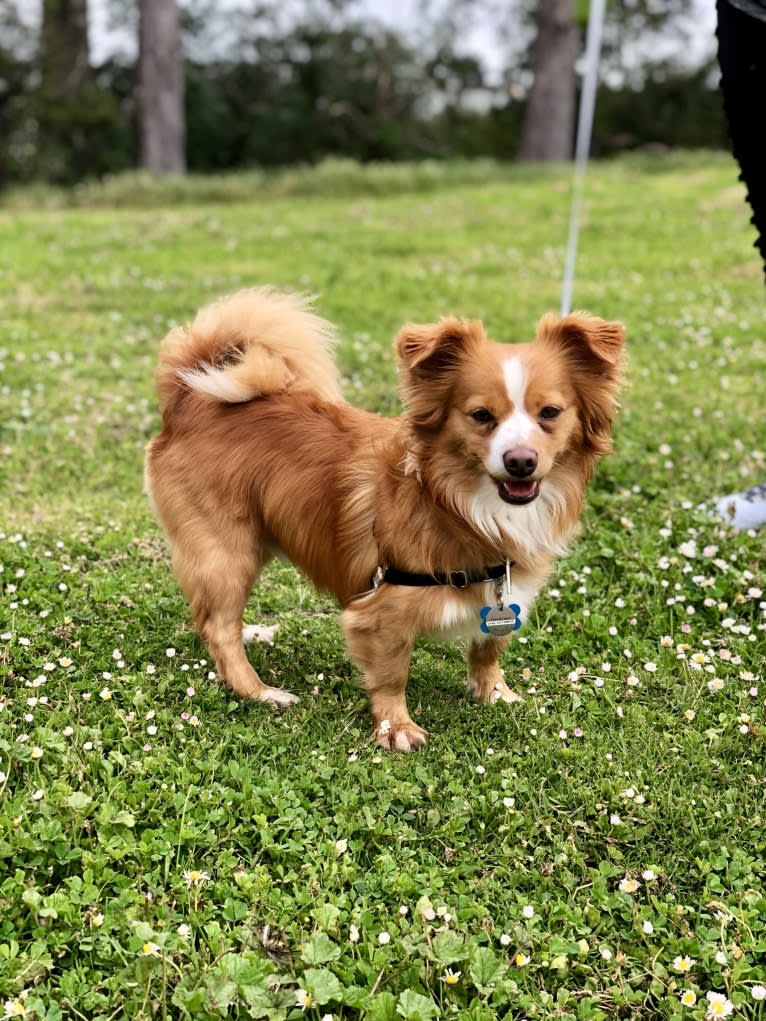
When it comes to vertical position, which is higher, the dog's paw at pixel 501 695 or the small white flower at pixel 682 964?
the dog's paw at pixel 501 695

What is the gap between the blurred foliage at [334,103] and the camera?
2086cm

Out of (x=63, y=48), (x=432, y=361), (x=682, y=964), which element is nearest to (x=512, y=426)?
(x=432, y=361)

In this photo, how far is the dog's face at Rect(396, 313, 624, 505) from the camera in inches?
117

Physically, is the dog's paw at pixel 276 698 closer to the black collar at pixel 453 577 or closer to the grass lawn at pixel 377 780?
the grass lawn at pixel 377 780

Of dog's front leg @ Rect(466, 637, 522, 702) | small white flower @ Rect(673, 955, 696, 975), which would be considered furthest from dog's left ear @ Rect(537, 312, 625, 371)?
small white flower @ Rect(673, 955, 696, 975)

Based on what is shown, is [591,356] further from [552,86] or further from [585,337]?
[552,86]

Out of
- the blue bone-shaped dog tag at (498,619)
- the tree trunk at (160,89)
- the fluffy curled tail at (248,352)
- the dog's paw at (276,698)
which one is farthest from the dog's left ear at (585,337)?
the tree trunk at (160,89)

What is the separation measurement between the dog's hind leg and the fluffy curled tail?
1.88ft

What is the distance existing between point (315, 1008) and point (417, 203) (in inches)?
518

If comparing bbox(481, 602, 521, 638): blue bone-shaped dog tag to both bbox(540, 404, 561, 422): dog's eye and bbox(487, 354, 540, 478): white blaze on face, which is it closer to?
bbox(487, 354, 540, 478): white blaze on face

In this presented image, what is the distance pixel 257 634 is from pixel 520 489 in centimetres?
164

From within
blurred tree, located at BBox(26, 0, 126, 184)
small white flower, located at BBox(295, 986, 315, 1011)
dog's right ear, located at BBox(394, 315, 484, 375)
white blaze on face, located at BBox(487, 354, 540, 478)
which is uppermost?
blurred tree, located at BBox(26, 0, 126, 184)

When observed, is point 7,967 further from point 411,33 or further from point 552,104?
point 411,33

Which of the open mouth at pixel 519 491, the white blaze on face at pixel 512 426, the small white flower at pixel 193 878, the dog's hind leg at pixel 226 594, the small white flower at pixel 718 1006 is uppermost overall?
the white blaze on face at pixel 512 426
